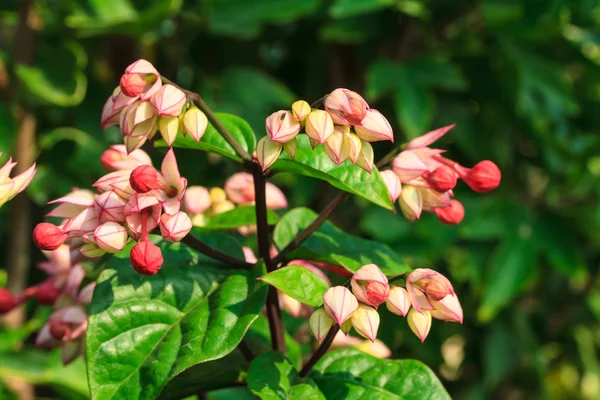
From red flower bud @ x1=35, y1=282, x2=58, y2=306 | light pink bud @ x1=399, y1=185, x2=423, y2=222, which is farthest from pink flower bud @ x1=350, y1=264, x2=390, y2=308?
red flower bud @ x1=35, y1=282, x2=58, y2=306

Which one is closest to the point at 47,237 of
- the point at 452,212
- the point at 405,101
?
the point at 452,212

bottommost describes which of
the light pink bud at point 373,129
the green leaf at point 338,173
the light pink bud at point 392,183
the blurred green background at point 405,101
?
the blurred green background at point 405,101

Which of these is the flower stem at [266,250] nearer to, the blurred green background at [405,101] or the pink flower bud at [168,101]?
the pink flower bud at [168,101]

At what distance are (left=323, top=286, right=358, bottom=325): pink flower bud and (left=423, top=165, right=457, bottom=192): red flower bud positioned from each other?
0.46 ft

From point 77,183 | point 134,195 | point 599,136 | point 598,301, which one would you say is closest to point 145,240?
point 134,195

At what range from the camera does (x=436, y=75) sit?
5.25 feet

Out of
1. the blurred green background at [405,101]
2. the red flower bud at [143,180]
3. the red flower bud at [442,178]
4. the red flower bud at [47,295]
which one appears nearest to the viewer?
the red flower bud at [143,180]

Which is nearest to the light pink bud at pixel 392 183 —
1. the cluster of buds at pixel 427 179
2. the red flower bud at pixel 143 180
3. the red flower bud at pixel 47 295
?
the cluster of buds at pixel 427 179

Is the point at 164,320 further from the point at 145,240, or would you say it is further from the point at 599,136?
the point at 599,136

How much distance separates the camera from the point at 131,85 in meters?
0.58

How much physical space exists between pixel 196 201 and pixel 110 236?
0.81 feet

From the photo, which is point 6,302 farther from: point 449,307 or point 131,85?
point 449,307

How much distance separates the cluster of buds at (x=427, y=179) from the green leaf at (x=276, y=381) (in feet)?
0.58

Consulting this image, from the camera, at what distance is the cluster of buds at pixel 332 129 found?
0.60 m
